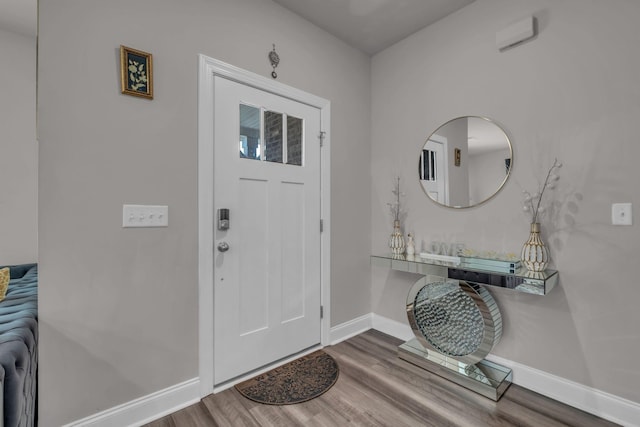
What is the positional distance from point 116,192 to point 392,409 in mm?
2010

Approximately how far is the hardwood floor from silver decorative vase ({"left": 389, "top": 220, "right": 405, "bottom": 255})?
982 mm

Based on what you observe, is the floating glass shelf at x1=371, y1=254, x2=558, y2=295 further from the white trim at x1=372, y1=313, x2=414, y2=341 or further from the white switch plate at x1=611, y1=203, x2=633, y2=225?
the white trim at x1=372, y1=313, x2=414, y2=341

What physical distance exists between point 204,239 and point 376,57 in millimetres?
2454

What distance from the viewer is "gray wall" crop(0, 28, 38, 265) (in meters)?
2.13

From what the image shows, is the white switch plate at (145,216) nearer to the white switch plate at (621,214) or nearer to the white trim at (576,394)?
the white trim at (576,394)

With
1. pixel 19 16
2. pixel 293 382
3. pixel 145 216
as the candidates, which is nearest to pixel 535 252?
pixel 293 382

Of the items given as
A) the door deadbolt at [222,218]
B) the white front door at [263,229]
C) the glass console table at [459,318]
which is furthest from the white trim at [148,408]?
the glass console table at [459,318]

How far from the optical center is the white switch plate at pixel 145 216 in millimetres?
1547

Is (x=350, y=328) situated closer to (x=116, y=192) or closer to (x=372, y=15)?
(x=116, y=192)

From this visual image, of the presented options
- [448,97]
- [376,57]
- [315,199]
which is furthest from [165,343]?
[376,57]

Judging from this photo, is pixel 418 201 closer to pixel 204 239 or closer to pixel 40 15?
pixel 204 239

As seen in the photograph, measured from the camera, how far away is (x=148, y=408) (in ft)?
5.23

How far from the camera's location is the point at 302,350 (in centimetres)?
234

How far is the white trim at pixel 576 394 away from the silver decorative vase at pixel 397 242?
1015 millimetres
